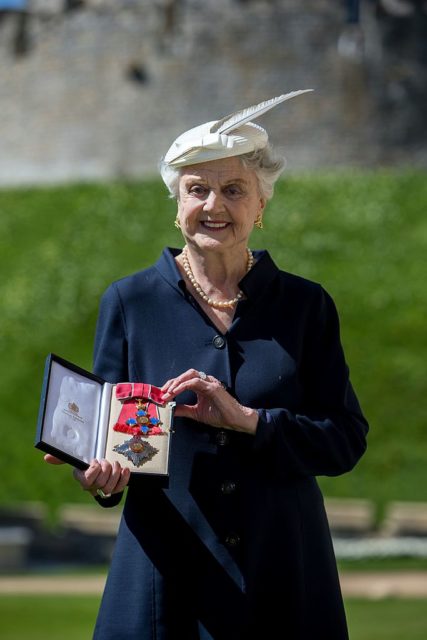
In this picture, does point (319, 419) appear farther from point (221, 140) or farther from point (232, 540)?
point (221, 140)

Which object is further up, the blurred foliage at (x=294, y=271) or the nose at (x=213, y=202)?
the blurred foliage at (x=294, y=271)

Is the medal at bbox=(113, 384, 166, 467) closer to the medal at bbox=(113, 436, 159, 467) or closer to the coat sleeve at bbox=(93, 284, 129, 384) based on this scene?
the medal at bbox=(113, 436, 159, 467)

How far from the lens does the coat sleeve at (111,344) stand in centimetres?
335

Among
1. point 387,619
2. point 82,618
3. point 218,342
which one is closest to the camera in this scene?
point 218,342

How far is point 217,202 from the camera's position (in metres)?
3.31

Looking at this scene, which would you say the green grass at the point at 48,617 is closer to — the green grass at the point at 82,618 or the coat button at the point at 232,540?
the green grass at the point at 82,618

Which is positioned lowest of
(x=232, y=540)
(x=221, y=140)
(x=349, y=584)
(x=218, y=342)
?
(x=232, y=540)

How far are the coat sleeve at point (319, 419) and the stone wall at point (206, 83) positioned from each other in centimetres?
2012

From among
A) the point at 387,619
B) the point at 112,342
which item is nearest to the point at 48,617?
the point at 387,619

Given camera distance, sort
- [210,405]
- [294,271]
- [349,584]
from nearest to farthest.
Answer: [210,405], [349,584], [294,271]

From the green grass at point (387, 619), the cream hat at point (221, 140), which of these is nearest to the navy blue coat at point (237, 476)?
the cream hat at point (221, 140)

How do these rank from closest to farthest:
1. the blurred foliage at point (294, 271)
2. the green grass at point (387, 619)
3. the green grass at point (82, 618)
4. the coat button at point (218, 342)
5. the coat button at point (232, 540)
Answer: the coat button at point (232, 540)
the coat button at point (218, 342)
the green grass at point (387, 619)
the green grass at point (82, 618)
the blurred foliage at point (294, 271)

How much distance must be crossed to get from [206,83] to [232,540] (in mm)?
21617

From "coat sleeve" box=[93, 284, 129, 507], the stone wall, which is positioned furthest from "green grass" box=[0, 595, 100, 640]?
the stone wall
